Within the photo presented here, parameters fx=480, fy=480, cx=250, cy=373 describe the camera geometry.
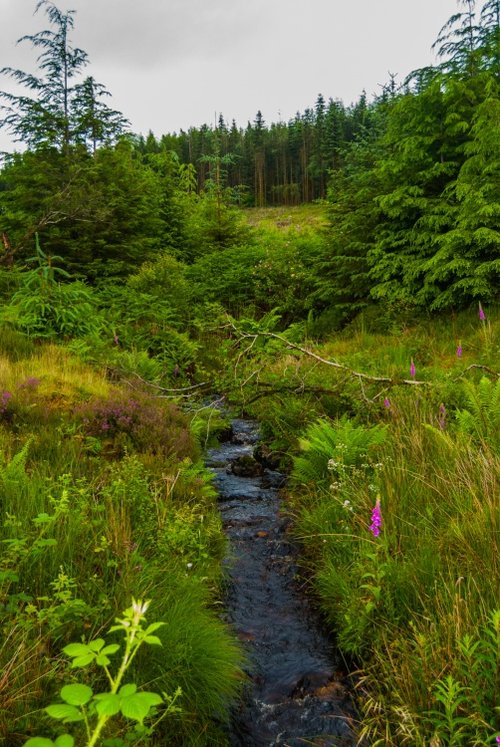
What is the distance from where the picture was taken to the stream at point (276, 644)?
8.78ft

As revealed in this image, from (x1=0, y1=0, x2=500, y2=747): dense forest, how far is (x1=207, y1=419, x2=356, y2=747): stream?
0.14 meters

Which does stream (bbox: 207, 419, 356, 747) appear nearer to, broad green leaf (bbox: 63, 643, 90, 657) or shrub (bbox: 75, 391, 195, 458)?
shrub (bbox: 75, 391, 195, 458)

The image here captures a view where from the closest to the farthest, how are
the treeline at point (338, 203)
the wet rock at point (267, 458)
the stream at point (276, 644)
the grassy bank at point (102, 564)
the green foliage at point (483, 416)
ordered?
the grassy bank at point (102, 564), the stream at point (276, 644), the green foliage at point (483, 416), the wet rock at point (267, 458), the treeline at point (338, 203)

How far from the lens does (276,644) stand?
133 inches

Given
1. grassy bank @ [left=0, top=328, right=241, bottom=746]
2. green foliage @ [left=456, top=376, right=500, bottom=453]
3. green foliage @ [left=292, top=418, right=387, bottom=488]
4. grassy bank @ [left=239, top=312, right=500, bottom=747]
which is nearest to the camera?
grassy bank @ [left=0, top=328, right=241, bottom=746]

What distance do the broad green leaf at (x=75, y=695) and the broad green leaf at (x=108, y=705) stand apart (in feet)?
0.18

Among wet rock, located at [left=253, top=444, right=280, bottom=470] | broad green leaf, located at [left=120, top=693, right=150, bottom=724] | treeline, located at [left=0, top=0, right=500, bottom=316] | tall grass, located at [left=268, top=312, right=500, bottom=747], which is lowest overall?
wet rock, located at [left=253, top=444, right=280, bottom=470]

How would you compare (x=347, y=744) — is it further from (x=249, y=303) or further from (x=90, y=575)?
(x=249, y=303)

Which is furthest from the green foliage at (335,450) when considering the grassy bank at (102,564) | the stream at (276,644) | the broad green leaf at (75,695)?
the broad green leaf at (75,695)

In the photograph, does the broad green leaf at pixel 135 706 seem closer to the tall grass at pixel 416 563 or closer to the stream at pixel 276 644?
the tall grass at pixel 416 563

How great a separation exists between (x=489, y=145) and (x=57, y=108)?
45.9 feet

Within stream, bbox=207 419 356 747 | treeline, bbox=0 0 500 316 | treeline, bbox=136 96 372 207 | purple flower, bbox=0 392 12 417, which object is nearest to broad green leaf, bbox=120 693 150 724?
stream, bbox=207 419 356 747

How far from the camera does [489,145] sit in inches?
360

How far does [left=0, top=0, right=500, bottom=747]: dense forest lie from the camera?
228 centimetres
